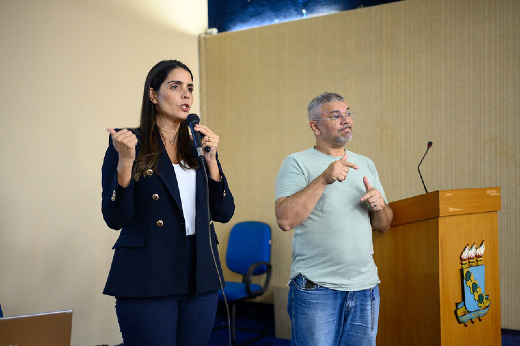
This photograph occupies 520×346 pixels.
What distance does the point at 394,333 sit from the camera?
2232 mm

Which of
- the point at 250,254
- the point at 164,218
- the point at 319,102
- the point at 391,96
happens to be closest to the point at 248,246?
the point at 250,254

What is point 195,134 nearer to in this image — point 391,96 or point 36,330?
point 36,330

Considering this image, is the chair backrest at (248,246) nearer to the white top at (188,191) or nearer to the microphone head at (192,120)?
the white top at (188,191)

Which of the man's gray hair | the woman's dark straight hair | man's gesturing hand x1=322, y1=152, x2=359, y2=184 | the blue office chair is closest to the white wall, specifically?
the blue office chair

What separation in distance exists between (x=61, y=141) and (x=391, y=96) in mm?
2806

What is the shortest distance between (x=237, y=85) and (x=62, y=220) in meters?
2.35

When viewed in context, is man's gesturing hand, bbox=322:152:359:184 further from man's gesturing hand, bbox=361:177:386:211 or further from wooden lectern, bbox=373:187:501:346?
wooden lectern, bbox=373:187:501:346

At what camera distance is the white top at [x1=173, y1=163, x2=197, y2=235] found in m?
1.71

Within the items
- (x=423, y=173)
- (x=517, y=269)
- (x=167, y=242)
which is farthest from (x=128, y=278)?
(x=517, y=269)

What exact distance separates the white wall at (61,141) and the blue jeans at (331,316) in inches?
79.6

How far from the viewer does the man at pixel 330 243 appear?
6.22 feet

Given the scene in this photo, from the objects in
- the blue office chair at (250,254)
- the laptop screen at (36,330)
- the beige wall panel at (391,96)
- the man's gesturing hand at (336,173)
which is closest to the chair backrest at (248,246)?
the blue office chair at (250,254)

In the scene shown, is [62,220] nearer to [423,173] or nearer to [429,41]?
[423,173]

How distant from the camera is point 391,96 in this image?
4.19m
